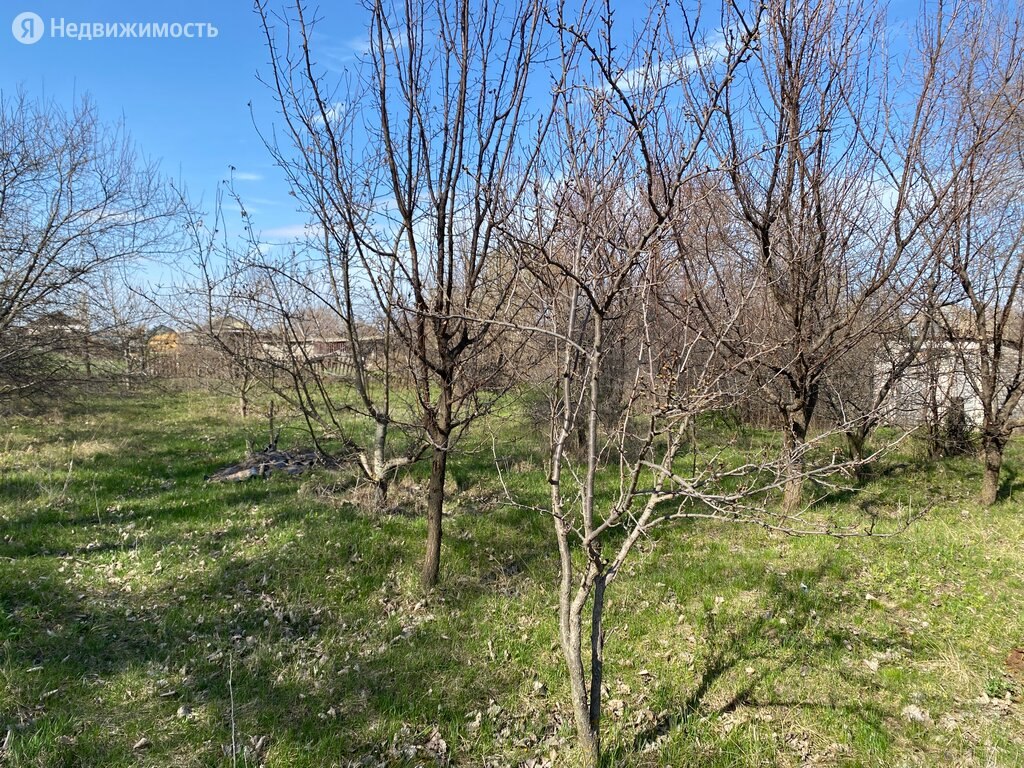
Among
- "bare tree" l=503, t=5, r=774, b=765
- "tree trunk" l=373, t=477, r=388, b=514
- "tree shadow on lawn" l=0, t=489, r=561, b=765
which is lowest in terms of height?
"tree shadow on lawn" l=0, t=489, r=561, b=765

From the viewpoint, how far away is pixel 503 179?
160 inches

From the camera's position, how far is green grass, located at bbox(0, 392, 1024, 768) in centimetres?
320

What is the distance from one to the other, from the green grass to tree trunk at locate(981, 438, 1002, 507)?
0.27 metres

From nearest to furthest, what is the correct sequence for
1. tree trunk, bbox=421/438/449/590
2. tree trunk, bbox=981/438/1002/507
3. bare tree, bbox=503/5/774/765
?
1. bare tree, bbox=503/5/774/765
2. tree trunk, bbox=421/438/449/590
3. tree trunk, bbox=981/438/1002/507

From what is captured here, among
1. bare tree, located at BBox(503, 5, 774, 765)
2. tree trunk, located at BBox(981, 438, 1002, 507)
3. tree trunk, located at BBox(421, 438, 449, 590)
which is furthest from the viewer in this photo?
tree trunk, located at BBox(981, 438, 1002, 507)

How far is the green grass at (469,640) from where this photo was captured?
3.20 metres

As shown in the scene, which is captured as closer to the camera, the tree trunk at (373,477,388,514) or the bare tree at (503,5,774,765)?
the bare tree at (503,5,774,765)

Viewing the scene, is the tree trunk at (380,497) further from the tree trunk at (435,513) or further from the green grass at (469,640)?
the tree trunk at (435,513)

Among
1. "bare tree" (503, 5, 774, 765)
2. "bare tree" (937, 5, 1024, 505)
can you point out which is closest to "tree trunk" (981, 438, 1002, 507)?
"bare tree" (937, 5, 1024, 505)

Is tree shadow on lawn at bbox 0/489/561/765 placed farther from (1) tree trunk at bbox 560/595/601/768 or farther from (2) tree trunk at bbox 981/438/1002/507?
(2) tree trunk at bbox 981/438/1002/507

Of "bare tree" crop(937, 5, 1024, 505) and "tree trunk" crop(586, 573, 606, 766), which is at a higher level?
"bare tree" crop(937, 5, 1024, 505)

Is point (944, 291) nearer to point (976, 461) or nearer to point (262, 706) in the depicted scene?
point (976, 461)

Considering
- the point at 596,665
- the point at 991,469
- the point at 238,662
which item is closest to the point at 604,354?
the point at 596,665

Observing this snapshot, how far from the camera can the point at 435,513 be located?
15.2 ft
